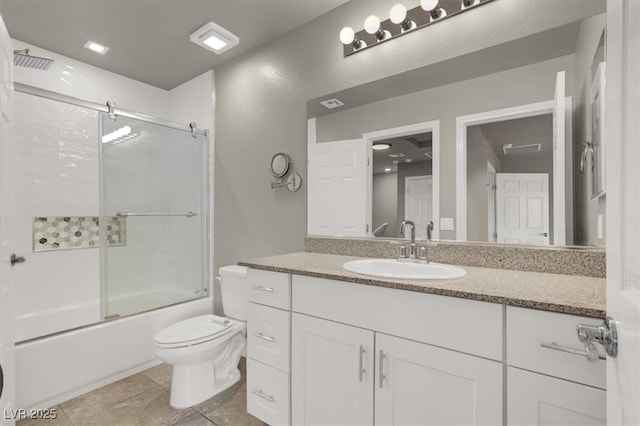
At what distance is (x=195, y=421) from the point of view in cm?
166

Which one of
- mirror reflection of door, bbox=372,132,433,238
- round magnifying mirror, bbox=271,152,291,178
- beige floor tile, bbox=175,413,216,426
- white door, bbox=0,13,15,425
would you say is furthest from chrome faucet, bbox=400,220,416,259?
white door, bbox=0,13,15,425

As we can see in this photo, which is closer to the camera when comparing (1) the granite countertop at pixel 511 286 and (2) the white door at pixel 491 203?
(1) the granite countertop at pixel 511 286

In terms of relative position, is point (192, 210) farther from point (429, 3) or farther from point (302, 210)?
point (429, 3)

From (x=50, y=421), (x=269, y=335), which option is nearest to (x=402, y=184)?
(x=269, y=335)

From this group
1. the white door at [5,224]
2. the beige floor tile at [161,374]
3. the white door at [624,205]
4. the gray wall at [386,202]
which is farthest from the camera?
the beige floor tile at [161,374]

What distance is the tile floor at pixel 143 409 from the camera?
5.42 feet

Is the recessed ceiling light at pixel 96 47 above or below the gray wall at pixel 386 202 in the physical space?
above

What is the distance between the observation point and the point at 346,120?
1.96m

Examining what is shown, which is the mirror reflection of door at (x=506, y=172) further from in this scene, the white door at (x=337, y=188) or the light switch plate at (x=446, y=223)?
the white door at (x=337, y=188)

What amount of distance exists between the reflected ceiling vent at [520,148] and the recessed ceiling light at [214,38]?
6.29ft

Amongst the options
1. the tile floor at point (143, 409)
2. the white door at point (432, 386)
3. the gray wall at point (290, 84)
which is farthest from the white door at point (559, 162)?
the tile floor at point (143, 409)

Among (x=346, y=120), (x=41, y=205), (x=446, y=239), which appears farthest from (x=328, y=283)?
(x=41, y=205)

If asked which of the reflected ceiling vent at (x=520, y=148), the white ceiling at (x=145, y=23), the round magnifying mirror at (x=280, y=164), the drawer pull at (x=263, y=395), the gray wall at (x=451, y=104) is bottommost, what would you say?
the drawer pull at (x=263, y=395)

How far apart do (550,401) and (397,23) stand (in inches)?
67.6
